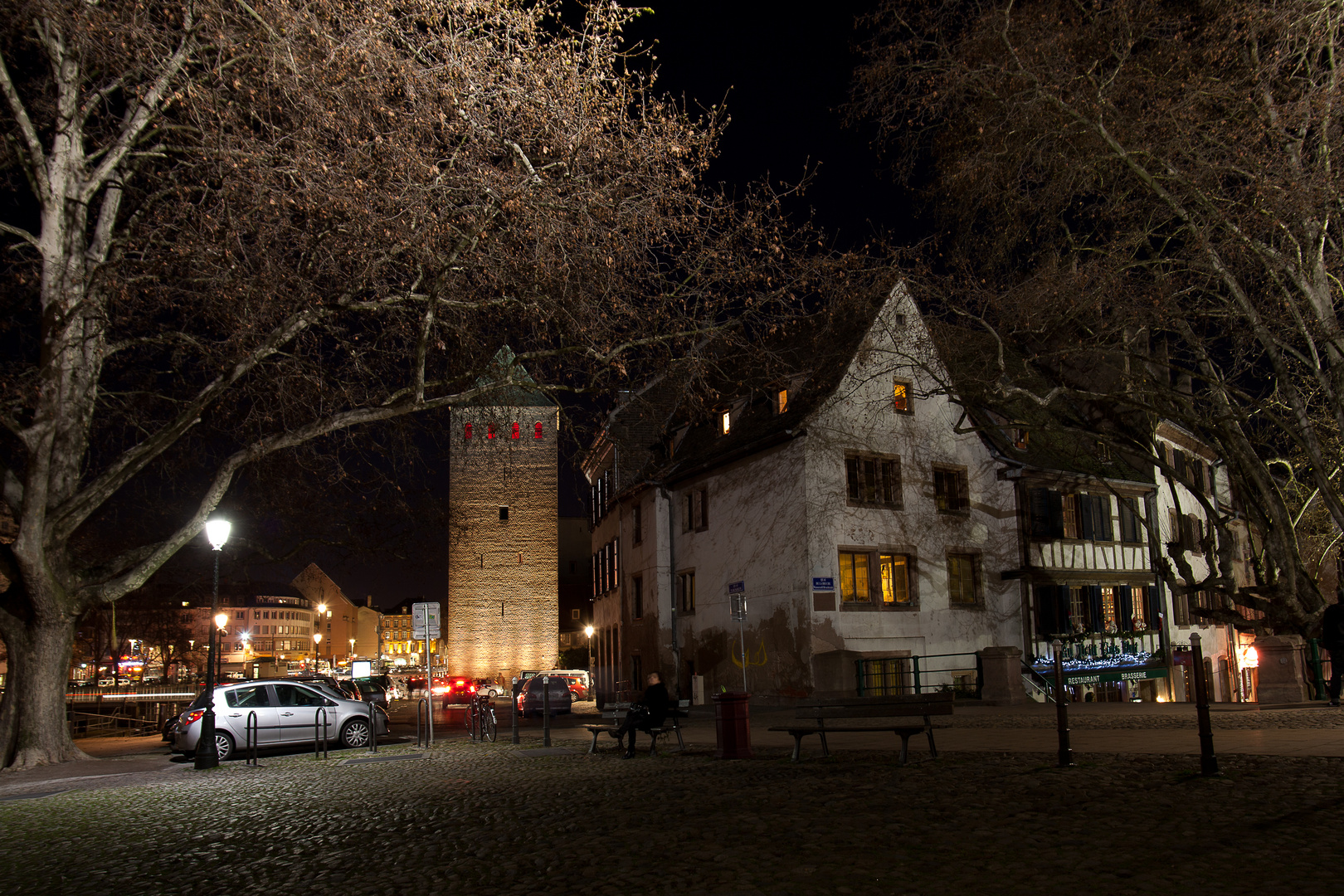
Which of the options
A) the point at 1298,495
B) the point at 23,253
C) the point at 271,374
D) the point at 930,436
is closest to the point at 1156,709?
the point at 930,436

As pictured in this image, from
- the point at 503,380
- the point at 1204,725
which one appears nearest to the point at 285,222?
the point at 503,380

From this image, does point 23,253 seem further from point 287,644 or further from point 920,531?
point 287,644

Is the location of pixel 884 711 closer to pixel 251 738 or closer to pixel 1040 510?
pixel 251 738

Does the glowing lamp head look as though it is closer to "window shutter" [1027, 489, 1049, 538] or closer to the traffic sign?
the traffic sign

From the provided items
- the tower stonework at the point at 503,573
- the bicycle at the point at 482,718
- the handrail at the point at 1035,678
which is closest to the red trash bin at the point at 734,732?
the bicycle at the point at 482,718

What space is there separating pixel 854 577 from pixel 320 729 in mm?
13646

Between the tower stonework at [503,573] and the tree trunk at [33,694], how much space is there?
42.1 metres

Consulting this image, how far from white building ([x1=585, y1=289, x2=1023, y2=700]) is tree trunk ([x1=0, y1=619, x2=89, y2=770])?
13.2 metres

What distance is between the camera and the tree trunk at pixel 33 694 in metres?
16.3

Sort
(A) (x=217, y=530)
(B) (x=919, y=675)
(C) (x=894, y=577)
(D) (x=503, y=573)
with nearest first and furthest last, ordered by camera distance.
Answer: (A) (x=217, y=530), (B) (x=919, y=675), (C) (x=894, y=577), (D) (x=503, y=573)

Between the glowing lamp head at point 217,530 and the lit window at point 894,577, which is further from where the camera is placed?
the lit window at point 894,577

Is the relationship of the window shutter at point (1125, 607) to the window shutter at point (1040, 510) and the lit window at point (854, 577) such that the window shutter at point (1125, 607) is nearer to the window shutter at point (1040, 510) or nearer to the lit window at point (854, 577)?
the window shutter at point (1040, 510)

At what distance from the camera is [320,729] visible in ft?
67.8

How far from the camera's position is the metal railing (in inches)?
996
